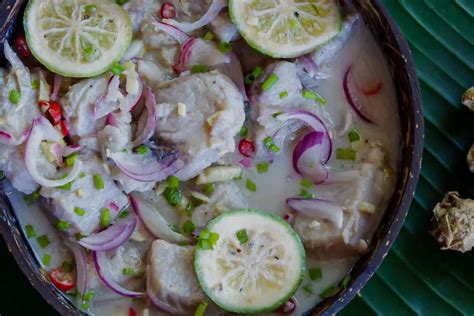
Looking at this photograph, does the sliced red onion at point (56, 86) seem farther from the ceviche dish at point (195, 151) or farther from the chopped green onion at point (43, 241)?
the chopped green onion at point (43, 241)

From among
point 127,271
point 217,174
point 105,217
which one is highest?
point 217,174

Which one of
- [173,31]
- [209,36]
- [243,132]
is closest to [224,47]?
[209,36]

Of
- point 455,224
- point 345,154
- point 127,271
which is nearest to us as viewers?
point 127,271

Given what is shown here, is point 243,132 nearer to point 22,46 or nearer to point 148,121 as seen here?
point 148,121

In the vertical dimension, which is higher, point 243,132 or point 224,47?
point 224,47

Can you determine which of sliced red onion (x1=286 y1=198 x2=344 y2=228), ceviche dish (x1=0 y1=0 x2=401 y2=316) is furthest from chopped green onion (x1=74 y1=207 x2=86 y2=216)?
sliced red onion (x1=286 y1=198 x2=344 y2=228)

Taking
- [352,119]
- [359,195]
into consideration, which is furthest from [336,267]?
[352,119]

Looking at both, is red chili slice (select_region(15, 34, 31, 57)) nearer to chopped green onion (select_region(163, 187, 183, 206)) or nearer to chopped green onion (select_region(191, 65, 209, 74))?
chopped green onion (select_region(191, 65, 209, 74))

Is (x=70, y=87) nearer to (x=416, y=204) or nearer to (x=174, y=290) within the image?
(x=174, y=290)
